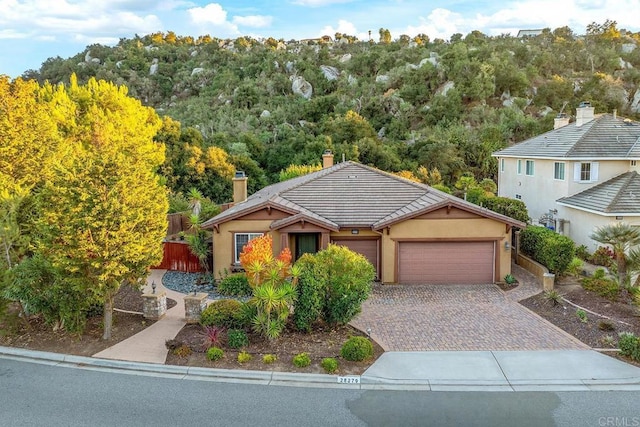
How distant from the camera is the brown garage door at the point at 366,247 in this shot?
19953 mm

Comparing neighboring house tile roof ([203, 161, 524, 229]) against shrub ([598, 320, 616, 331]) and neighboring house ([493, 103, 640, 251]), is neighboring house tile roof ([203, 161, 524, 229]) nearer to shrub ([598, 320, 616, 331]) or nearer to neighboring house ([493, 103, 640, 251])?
neighboring house ([493, 103, 640, 251])

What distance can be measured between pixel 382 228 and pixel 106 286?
10.6 meters

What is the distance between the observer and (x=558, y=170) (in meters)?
25.3

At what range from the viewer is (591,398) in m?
9.75

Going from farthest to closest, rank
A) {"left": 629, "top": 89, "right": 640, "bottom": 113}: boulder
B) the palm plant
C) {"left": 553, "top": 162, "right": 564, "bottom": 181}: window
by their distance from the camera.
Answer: {"left": 629, "top": 89, "right": 640, "bottom": 113}: boulder, {"left": 553, "top": 162, "right": 564, "bottom": 181}: window, the palm plant

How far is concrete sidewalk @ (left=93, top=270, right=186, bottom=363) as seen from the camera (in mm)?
12133

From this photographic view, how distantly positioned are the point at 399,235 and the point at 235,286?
702 centimetres

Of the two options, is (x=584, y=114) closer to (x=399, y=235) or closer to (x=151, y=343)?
(x=399, y=235)

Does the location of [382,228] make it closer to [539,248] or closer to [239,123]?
[539,248]

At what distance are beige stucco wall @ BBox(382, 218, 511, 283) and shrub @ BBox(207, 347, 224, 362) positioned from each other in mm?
9176

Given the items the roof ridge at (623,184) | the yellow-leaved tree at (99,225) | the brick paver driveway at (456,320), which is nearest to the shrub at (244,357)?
the brick paver driveway at (456,320)

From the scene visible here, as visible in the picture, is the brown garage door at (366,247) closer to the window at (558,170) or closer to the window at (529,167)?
the window at (558,170)

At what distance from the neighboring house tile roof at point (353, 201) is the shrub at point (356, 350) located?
7771mm

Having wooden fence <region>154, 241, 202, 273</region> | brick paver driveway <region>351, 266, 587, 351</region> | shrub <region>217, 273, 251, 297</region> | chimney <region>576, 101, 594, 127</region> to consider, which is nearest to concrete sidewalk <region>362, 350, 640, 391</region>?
brick paver driveway <region>351, 266, 587, 351</region>
